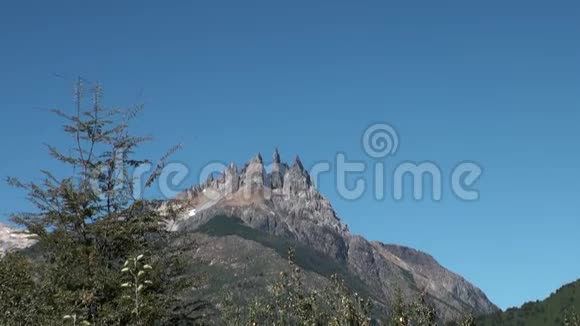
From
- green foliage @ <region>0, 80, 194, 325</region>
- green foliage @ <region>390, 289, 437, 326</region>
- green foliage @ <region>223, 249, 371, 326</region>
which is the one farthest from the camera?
green foliage @ <region>390, 289, 437, 326</region>

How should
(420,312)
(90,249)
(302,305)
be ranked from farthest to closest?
1. (420,312)
2. (302,305)
3. (90,249)

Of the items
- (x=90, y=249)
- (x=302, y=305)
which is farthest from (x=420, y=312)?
(x=90, y=249)

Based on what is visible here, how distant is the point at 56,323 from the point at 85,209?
6.55 m

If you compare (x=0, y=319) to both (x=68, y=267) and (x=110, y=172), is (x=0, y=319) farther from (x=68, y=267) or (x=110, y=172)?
(x=110, y=172)

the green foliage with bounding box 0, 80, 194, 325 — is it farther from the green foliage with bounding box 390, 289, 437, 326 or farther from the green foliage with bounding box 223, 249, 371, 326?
the green foliage with bounding box 390, 289, 437, 326

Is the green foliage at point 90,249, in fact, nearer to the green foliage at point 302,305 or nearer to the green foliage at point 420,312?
the green foliage at point 302,305

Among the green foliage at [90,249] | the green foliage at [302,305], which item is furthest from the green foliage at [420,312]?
the green foliage at [90,249]

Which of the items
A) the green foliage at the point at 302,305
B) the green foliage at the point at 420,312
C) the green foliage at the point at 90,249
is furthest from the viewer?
the green foliage at the point at 420,312

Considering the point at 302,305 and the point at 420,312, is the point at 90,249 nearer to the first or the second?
the point at 302,305

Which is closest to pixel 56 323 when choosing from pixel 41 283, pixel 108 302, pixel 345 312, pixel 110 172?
pixel 108 302

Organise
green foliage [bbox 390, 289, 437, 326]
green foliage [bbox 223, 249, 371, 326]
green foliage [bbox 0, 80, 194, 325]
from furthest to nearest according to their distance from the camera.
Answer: green foliage [bbox 390, 289, 437, 326] < green foliage [bbox 223, 249, 371, 326] < green foliage [bbox 0, 80, 194, 325]

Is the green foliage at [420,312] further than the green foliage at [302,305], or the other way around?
the green foliage at [420,312]

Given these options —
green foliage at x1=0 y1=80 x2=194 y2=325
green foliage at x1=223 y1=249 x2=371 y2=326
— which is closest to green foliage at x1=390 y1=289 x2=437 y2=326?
green foliage at x1=223 y1=249 x2=371 y2=326

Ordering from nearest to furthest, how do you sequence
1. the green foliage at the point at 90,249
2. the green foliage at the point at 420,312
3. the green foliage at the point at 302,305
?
the green foliage at the point at 90,249, the green foliage at the point at 302,305, the green foliage at the point at 420,312
